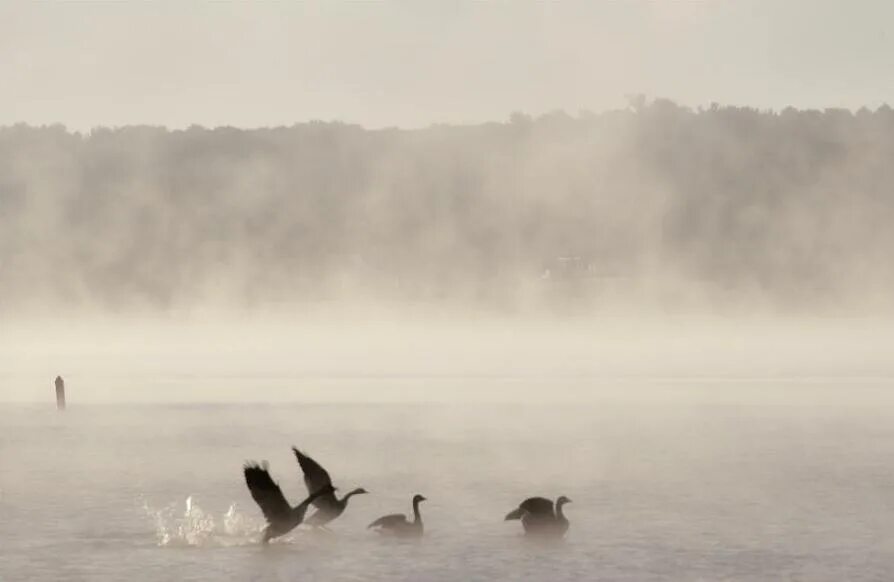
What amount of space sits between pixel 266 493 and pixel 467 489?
920 centimetres

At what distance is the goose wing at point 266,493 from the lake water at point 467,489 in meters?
0.60

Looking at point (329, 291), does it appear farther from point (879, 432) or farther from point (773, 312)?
point (879, 432)

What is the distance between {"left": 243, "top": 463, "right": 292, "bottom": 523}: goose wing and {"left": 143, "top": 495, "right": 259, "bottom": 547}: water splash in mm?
1316

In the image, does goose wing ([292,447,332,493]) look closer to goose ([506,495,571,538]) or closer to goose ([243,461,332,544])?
goose ([243,461,332,544])

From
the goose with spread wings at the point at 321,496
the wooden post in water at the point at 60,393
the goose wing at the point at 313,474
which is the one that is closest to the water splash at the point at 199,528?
the goose with spread wings at the point at 321,496

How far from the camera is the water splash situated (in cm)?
3070

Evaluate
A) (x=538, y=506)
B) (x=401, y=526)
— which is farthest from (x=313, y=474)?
(x=538, y=506)

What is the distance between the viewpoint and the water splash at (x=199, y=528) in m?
30.7

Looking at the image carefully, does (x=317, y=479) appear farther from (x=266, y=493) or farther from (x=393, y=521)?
(x=266, y=493)

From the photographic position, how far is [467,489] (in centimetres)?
3825

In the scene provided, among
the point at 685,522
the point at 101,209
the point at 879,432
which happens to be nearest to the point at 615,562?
the point at 685,522

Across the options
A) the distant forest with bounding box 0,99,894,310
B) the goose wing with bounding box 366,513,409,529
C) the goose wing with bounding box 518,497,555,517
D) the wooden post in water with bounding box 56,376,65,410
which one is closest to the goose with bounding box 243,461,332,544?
the goose wing with bounding box 366,513,409,529

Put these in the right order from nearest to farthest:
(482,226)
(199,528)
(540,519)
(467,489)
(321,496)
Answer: (540,519) < (321,496) < (199,528) < (467,489) < (482,226)

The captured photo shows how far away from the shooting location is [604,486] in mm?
39094
